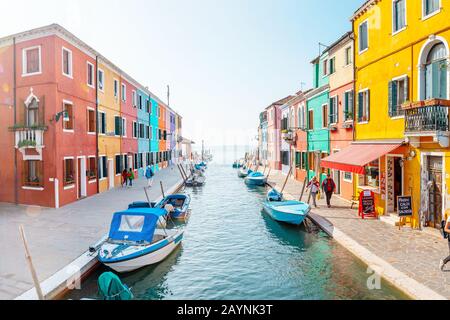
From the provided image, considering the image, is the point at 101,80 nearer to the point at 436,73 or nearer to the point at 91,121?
the point at 91,121

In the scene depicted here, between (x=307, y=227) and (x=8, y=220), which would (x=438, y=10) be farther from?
(x=8, y=220)

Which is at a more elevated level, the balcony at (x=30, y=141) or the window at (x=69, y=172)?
the balcony at (x=30, y=141)

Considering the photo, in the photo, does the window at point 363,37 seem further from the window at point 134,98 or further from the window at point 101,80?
the window at point 134,98

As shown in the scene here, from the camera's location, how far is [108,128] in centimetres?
2589

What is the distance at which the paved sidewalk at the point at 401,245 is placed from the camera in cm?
849

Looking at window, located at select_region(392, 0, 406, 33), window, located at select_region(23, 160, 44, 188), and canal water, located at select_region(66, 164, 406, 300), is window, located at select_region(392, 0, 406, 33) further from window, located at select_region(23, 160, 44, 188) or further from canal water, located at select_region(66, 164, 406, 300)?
window, located at select_region(23, 160, 44, 188)

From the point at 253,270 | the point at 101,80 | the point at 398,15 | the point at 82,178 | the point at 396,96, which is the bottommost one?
the point at 253,270

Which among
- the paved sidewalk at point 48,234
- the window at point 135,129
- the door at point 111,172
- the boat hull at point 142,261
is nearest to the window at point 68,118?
the paved sidewalk at point 48,234

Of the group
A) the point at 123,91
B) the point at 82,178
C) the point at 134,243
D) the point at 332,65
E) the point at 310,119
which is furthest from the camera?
the point at 123,91

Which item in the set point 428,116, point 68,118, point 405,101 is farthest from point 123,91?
point 428,116

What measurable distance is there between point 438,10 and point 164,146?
42072mm

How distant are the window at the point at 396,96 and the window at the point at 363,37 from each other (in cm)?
346

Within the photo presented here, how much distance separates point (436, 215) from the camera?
1217 cm

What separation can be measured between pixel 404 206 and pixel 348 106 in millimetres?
7636
